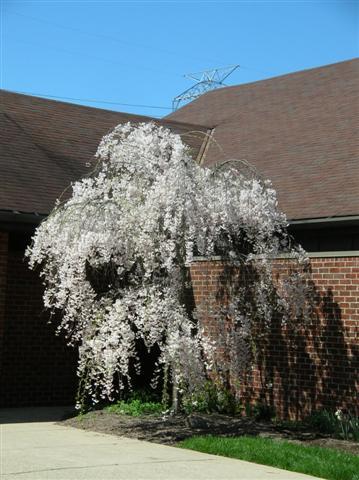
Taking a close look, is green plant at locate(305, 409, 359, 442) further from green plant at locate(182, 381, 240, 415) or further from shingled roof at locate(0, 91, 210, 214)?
shingled roof at locate(0, 91, 210, 214)

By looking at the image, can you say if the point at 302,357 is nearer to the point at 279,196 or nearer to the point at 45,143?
the point at 279,196

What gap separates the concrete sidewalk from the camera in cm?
841

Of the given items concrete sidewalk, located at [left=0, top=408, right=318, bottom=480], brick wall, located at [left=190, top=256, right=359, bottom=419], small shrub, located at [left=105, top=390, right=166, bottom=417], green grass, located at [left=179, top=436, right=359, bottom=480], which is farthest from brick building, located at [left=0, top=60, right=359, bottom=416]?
concrete sidewalk, located at [left=0, top=408, right=318, bottom=480]

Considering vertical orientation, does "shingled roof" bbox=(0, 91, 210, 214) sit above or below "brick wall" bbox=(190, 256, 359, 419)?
above

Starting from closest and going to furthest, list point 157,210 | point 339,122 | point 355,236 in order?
point 157,210, point 355,236, point 339,122

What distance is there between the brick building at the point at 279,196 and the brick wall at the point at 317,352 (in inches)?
0.6

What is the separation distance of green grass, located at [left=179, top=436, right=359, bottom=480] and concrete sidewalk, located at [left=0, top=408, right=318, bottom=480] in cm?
17

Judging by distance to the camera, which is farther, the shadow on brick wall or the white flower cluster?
the shadow on brick wall

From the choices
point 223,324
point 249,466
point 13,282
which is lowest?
point 249,466

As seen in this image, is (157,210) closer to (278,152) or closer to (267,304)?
(267,304)

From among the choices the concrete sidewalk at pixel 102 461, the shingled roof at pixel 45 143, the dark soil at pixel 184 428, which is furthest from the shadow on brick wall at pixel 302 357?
the shingled roof at pixel 45 143

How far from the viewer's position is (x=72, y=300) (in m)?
11.6

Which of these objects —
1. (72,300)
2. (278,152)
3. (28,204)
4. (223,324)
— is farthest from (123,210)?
(278,152)

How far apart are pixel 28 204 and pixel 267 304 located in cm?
460
